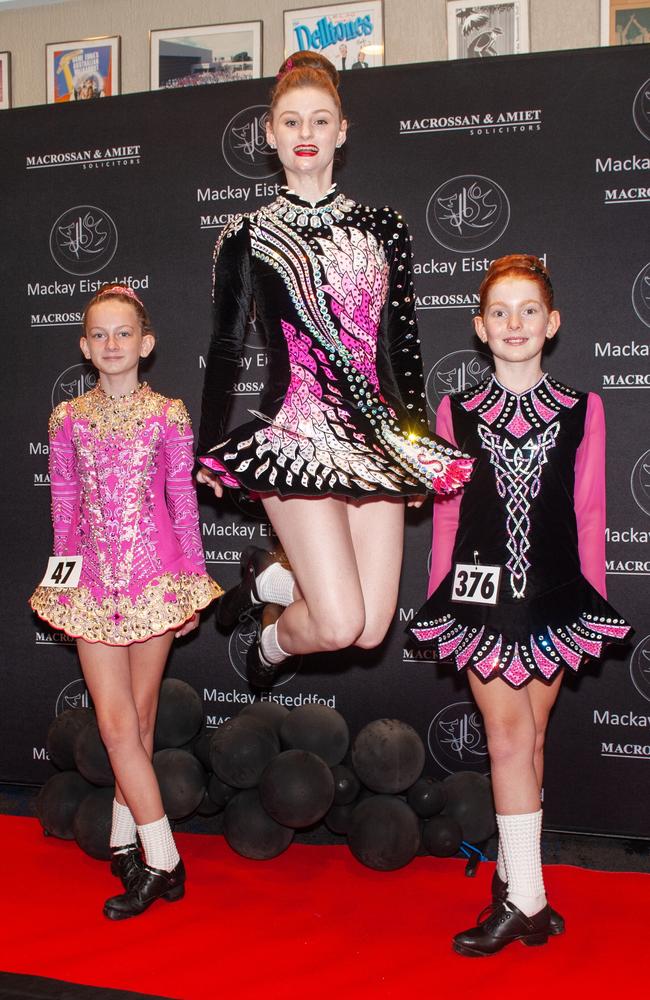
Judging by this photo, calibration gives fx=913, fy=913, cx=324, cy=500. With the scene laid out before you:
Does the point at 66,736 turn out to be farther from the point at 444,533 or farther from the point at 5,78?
the point at 5,78

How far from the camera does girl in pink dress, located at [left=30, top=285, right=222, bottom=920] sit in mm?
3158

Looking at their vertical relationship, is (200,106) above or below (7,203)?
above

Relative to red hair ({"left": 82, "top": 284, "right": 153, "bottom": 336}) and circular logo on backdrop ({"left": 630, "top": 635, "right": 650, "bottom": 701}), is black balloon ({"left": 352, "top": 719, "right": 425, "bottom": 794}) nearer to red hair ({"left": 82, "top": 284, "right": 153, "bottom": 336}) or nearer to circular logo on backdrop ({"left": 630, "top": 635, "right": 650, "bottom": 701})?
circular logo on backdrop ({"left": 630, "top": 635, "right": 650, "bottom": 701})

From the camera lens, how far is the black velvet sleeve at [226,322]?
2.84 meters

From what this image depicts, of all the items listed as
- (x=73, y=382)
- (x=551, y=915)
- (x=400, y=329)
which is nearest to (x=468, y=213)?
(x=400, y=329)

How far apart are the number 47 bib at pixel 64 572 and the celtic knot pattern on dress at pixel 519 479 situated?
1.47m

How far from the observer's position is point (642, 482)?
3725 mm

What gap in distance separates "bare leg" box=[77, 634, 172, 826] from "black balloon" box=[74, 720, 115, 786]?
1.12 feet

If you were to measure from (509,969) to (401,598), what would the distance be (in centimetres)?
163

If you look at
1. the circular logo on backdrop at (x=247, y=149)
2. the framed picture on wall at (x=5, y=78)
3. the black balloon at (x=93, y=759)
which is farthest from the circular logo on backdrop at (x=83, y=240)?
the black balloon at (x=93, y=759)

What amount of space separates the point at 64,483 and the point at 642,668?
240cm

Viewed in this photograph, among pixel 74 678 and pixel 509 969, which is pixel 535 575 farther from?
pixel 74 678

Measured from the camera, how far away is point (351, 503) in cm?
276

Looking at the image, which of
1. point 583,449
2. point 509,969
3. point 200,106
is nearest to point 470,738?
point 509,969
